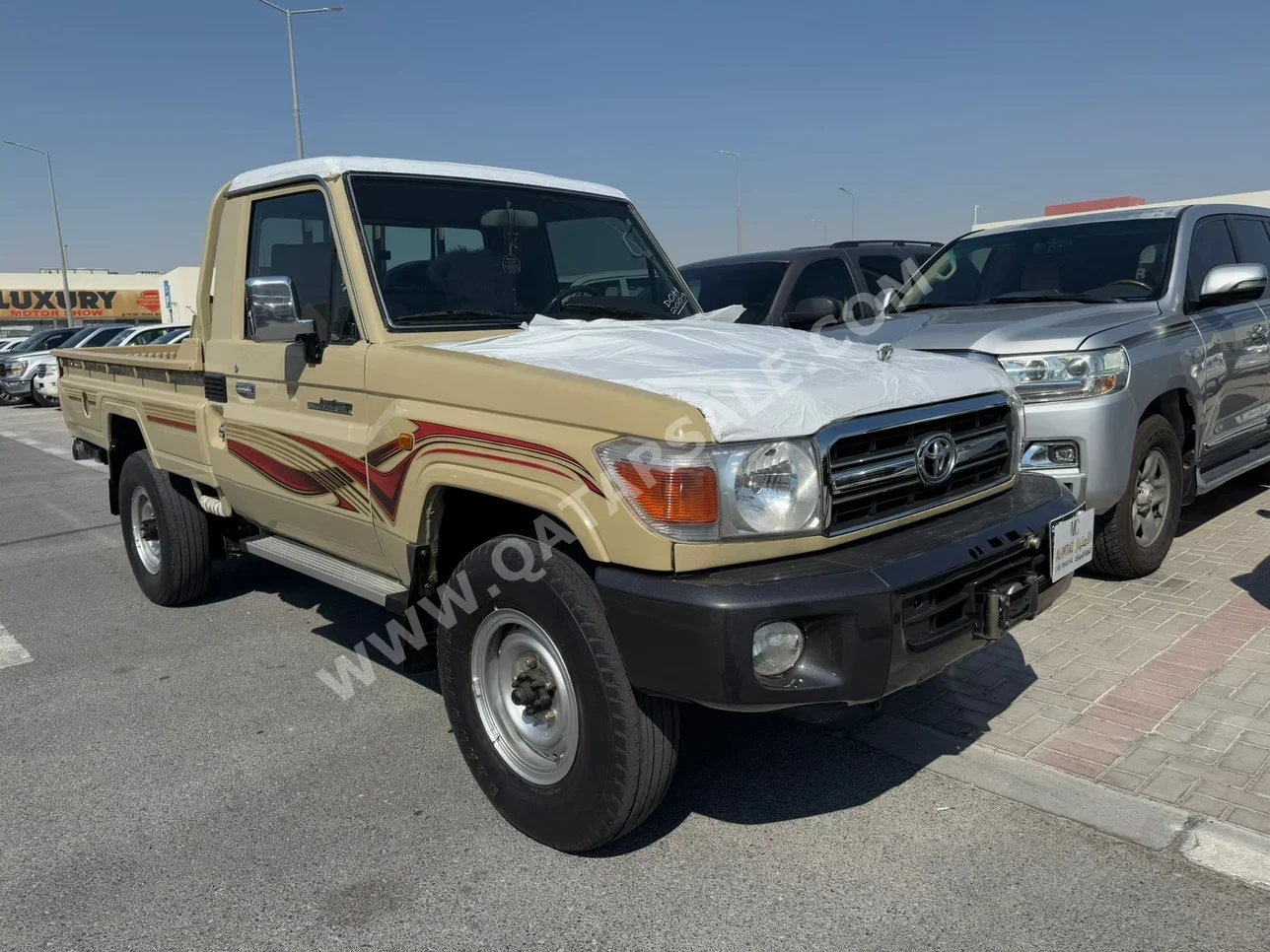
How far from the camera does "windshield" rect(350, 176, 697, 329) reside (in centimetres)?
373

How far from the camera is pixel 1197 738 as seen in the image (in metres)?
3.61

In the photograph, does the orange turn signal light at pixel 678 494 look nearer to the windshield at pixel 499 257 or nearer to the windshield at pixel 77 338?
the windshield at pixel 499 257

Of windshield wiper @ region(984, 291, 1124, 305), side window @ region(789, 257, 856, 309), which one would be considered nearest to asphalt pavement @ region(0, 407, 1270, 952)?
windshield wiper @ region(984, 291, 1124, 305)

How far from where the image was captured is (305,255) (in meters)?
4.08

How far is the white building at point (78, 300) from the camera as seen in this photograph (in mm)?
53781

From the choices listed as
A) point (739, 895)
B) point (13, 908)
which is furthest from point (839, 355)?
point (13, 908)

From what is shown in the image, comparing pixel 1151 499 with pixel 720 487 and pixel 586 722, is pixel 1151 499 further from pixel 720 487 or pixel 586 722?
pixel 586 722

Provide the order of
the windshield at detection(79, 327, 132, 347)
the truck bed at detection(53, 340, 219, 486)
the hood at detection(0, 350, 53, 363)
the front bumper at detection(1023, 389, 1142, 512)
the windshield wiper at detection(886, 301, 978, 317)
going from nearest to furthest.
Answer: the front bumper at detection(1023, 389, 1142, 512) → the truck bed at detection(53, 340, 219, 486) → the windshield wiper at detection(886, 301, 978, 317) → the windshield at detection(79, 327, 132, 347) → the hood at detection(0, 350, 53, 363)

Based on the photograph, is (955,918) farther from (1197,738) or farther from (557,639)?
(1197,738)

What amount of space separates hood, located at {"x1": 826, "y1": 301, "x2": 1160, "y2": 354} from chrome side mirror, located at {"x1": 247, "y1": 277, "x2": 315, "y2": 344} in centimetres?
311

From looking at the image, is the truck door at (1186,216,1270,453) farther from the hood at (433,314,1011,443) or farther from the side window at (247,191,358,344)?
the side window at (247,191,358,344)

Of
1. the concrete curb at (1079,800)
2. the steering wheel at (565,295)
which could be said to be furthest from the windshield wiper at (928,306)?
the concrete curb at (1079,800)

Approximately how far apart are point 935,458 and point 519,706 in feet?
4.99

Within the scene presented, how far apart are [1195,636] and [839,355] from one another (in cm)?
247
